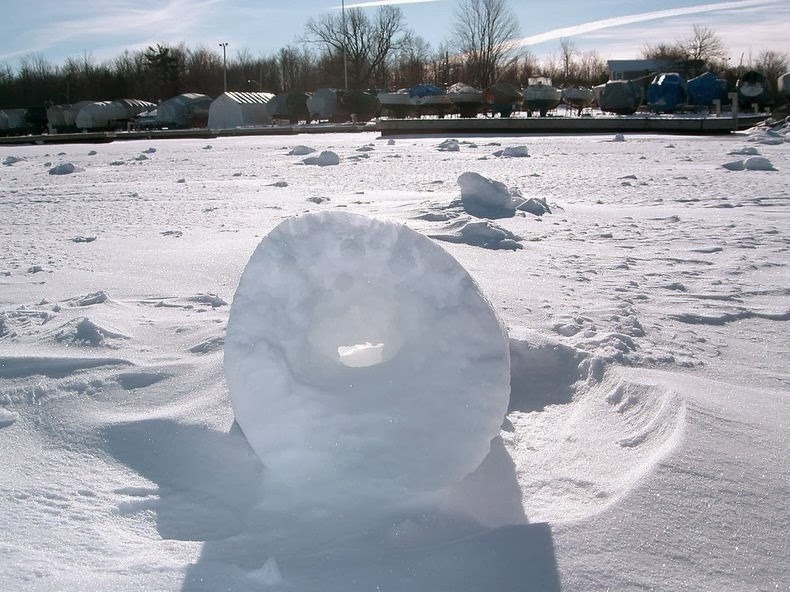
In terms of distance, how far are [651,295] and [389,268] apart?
2.44 m

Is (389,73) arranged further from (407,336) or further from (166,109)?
(407,336)

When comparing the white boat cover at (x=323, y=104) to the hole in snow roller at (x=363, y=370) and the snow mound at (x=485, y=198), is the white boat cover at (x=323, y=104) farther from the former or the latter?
the hole in snow roller at (x=363, y=370)

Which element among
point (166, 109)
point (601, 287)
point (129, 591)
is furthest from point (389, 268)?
point (166, 109)

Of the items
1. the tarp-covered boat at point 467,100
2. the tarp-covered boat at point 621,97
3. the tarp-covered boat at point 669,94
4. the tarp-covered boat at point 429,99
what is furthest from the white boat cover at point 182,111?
the tarp-covered boat at point 669,94

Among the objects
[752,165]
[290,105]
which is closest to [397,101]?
[290,105]

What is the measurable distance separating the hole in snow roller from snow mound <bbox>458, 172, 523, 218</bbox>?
15.3 ft

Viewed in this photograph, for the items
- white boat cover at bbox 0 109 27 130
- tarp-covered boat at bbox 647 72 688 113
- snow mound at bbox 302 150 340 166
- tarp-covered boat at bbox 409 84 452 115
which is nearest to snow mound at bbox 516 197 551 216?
snow mound at bbox 302 150 340 166

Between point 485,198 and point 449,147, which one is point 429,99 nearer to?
point 449,147

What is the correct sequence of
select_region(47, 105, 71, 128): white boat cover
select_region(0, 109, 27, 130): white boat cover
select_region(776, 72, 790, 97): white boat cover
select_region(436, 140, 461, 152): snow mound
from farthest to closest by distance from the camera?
select_region(0, 109, 27, 130): white boat cover, select_region(47, 105, 71, 128): white boat cover, select_region(776, 72, 790, 97): white boat cover, select_region(436, 140, 461, 152): snow mound

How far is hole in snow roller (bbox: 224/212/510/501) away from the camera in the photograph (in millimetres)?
2000

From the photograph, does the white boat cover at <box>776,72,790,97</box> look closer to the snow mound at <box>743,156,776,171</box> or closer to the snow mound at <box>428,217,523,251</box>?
the snow mound at <box>743,156,776,171</box>

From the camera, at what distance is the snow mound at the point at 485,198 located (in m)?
6.82

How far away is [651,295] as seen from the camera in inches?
161

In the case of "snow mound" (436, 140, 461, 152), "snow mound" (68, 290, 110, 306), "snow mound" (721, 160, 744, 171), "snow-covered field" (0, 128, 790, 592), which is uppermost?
"snow mound" (436, 140, 461, 152)
